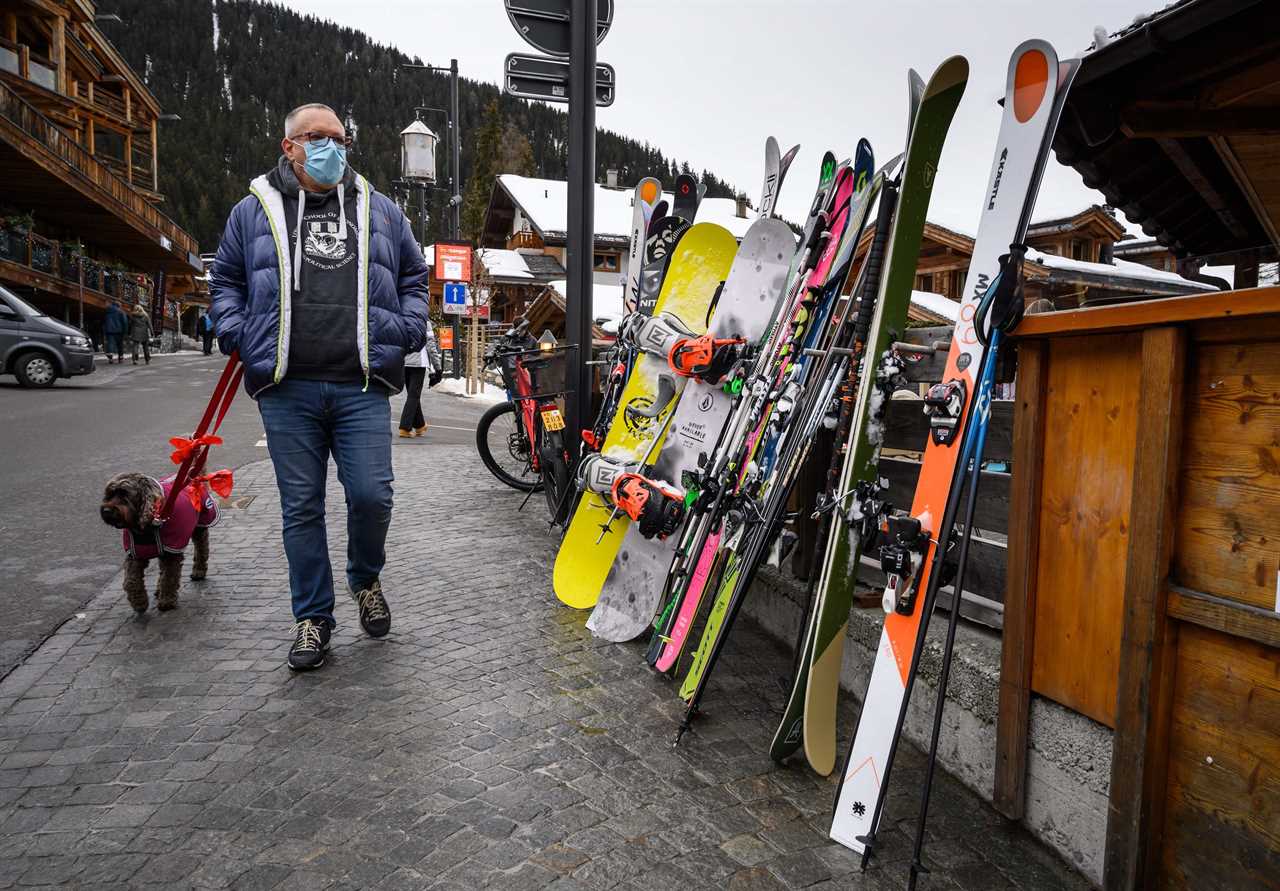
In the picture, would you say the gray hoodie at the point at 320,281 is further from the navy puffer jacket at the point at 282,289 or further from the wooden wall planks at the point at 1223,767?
the wooden wall planks at the point at 1223,767

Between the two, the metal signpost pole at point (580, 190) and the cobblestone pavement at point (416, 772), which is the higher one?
the metal signpost pole at point (580, 190)

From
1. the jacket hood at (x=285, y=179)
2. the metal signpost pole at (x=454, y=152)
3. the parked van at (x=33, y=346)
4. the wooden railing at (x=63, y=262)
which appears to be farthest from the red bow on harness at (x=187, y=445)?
the wooden railing at (x=63, y=262)

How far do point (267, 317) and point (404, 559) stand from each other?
2112 millimetres

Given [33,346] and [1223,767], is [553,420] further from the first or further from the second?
[33,346]

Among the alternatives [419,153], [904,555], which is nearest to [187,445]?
[904,555]

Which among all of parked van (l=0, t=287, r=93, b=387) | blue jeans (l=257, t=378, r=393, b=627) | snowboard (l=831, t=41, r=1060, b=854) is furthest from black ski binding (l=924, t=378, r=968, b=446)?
parked van (l=0, t=287, r=93, b=387)

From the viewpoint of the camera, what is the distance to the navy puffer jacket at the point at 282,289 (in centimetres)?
301

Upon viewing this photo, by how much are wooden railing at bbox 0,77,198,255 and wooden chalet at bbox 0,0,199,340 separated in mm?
40

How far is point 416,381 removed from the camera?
919 cm

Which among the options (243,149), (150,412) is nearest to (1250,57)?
(150,412)

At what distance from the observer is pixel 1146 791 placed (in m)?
1.79

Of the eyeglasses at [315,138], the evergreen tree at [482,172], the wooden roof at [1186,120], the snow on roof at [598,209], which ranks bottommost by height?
the eyeglasses at [315,138]

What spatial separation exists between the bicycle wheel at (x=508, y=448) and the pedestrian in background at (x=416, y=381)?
1.74 metres

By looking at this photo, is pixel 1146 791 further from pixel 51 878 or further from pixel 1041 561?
pixel 51 878
